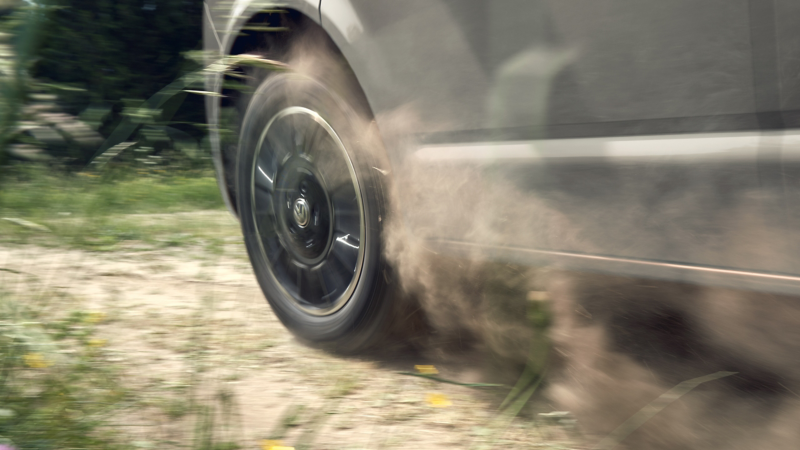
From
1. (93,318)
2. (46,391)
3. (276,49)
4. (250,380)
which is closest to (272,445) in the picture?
(46,391)

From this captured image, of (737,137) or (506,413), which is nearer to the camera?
(737,137)

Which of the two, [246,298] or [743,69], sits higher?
[743,69]

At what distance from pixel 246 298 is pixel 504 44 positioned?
1.66 meters

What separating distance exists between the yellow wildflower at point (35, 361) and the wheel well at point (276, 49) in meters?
0.87

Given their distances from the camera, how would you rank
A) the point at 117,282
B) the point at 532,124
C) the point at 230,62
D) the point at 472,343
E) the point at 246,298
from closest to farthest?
the point at 230,62 → the point at 532,124 → the point at 472,343 → the point at 246,298 → the point at 117,282

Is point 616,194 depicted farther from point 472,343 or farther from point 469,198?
point 472,343

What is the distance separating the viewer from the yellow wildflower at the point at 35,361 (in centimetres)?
147

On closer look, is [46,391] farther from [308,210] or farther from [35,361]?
[308,210]

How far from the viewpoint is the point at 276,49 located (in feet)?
8.25

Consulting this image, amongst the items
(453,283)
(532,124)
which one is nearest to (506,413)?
(453,283)

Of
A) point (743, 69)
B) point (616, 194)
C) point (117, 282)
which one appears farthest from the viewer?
point (117, 282)

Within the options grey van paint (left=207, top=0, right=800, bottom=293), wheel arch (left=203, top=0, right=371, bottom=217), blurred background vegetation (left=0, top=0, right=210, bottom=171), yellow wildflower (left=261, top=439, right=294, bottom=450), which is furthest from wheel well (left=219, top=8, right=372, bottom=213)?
yellow wildflower (left=261, top=439, right=294, bottom=450)

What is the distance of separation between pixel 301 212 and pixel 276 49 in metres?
0.61

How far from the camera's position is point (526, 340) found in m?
2.06
